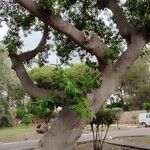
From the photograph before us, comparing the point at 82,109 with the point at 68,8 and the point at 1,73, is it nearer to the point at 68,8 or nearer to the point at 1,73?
the point at 68,8

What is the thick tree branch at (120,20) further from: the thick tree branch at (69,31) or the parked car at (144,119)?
the parked car at (144,119)

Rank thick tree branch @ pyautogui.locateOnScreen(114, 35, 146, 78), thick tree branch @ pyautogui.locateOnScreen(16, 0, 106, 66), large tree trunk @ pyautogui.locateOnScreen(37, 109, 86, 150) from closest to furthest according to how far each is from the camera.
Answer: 1. large tree trunk @ pyautogui.locateOnScreen(37, 109, 86, 150)
2. thick tree branch @ pyautogui.locateOnScreen(16, 0, 106, 66)
3. thick tree branch @ pyautogui.locateOnScreen(114, 35, 146, 78)

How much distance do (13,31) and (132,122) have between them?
133 feet

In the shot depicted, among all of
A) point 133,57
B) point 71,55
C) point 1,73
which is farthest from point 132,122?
point 133,57

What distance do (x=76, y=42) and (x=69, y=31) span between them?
0.34 metres

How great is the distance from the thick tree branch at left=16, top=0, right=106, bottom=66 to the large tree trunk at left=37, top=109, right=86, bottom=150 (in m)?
1.70

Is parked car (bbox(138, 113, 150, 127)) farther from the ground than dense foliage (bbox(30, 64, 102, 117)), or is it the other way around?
parked car (bbox(138, 113, 150, 127))

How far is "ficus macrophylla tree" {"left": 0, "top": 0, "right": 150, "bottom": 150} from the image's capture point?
1192 centimetres

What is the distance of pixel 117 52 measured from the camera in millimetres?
12312

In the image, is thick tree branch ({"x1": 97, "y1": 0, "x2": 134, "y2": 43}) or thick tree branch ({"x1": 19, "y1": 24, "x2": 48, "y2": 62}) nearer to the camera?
thick tree branch ({"x1": 97, "y1": 0, "x2": 134, "y2": 43})

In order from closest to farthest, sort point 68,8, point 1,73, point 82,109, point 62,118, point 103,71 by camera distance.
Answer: point 82,109
point 62,118
point 103,71
point 68,8
point 1,73

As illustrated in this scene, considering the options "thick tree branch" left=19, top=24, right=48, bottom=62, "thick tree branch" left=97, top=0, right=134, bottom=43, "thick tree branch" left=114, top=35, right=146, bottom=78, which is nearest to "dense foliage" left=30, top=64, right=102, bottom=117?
"thick tree branch" left=114, top=35, right=146, bottom=78

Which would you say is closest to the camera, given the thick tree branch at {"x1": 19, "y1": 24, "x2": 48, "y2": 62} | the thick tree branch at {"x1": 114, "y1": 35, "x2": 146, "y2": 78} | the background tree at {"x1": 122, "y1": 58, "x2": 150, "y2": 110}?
A: the thick tree branch at {"x1": 114, "y1": 35, "x2": 146, "y2": 78}

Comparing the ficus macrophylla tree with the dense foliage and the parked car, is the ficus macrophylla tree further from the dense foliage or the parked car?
the parked car
